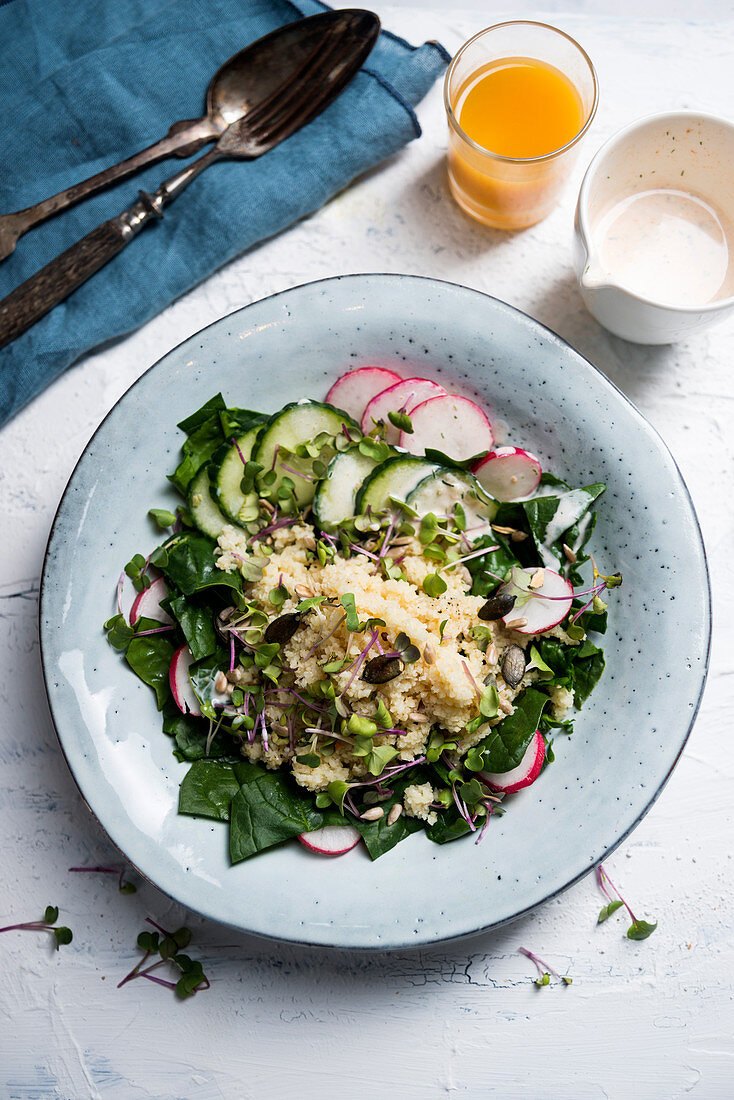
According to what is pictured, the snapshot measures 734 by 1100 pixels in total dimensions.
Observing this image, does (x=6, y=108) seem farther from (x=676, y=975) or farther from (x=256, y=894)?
(x=676, y=975)

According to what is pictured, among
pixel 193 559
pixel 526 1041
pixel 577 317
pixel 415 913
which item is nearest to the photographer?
pixel 415 913

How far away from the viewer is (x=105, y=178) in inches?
95.1

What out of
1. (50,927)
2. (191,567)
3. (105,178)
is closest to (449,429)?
(191,567)

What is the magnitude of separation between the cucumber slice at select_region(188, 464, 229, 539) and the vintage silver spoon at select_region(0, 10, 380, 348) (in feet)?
2.51

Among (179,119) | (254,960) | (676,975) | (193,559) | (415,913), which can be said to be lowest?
(676,975)

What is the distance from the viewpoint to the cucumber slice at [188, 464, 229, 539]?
6.84 feet

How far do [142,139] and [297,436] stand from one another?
1.14 meters

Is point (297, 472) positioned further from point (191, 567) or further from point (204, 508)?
point (191, 567)

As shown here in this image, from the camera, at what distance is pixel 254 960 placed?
2.22 metres

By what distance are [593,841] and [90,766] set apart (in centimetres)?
119

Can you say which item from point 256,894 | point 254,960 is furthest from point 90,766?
point 254,960

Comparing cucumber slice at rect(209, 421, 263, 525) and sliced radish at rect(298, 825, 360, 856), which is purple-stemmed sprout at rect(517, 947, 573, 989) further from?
cucumber slice at rect(209, 421, 263, 525)

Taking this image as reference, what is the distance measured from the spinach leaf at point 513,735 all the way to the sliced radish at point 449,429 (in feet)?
2.11

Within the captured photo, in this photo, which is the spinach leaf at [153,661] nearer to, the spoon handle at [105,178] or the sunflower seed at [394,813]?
the sunflower seed at [394,813]
